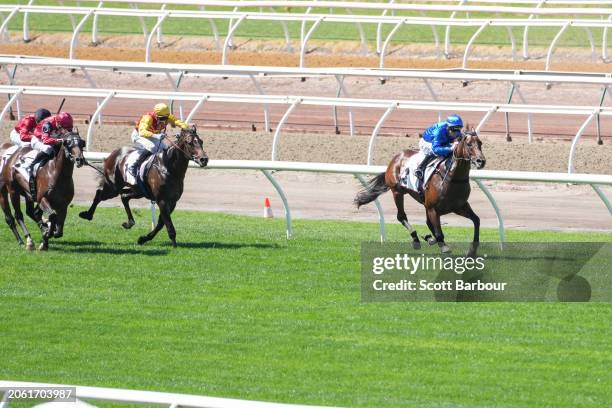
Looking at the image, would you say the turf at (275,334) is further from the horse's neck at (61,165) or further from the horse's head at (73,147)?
the horse's head at (73,147)

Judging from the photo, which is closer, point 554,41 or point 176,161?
point 176,161

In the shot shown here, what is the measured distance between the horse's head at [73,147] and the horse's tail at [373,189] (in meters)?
2.57

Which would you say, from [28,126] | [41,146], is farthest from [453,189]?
[28,126]

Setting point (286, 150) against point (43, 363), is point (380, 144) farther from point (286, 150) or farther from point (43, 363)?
point (43, 363)

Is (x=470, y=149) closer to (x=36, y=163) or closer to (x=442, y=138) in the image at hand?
(x=442, y=138)

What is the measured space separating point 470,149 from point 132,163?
132 inches

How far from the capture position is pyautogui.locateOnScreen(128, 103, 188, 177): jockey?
13070mm

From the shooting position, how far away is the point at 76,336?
935cm

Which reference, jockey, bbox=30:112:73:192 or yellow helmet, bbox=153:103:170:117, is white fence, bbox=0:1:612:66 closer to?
yellow helmet, bbox=153:103:170:117

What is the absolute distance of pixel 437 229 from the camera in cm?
1194

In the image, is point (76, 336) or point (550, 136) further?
point (550, 136)

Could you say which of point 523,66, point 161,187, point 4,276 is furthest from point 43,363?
point 523,66

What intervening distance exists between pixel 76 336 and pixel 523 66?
1312 cm

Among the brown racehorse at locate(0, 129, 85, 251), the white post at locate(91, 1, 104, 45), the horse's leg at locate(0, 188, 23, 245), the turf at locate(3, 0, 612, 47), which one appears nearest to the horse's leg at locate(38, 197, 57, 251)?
the brown racehorse at locate(0, 129, 85, 251)
